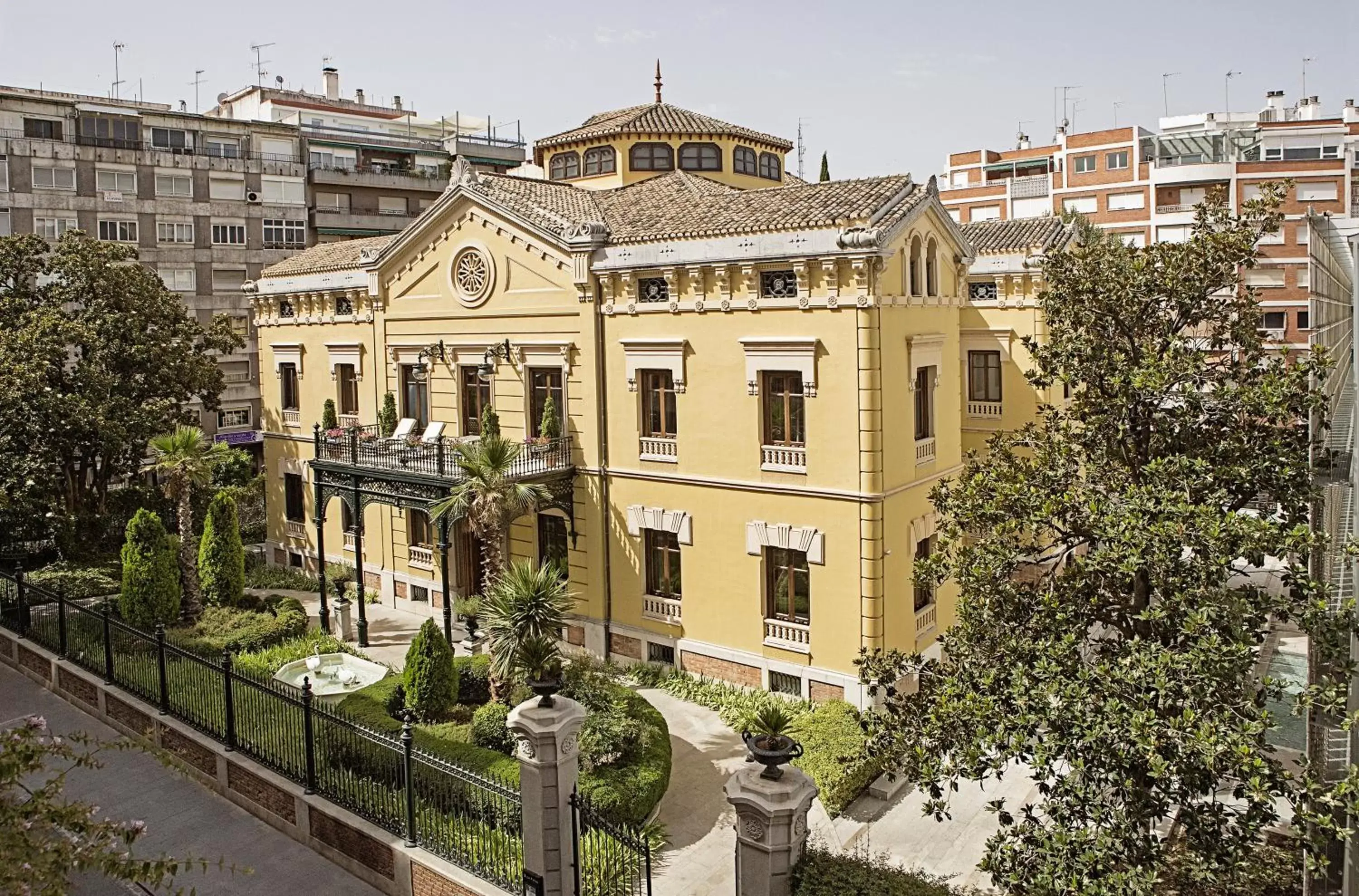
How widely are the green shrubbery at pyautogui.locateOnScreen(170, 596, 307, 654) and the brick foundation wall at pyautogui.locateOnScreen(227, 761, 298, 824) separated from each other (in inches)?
227

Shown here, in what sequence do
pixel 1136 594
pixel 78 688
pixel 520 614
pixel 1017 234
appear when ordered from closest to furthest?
pixel 1136 594
pixel 520 614
pixel 78 688
pixel 1017 234

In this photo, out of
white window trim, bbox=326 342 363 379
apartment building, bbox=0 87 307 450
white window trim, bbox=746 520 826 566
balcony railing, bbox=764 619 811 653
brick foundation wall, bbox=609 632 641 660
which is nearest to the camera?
white window trim, bbox=746 520 826 566

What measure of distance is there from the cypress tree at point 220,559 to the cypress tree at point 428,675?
9828 millimetres

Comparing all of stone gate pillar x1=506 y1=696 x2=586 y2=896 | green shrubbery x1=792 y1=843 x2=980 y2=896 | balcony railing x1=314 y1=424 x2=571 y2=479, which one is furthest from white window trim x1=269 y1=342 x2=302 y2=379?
green shrubbery x1=792 y1=843 x2=980 y2=896

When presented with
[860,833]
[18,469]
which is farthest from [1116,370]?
[18,469]

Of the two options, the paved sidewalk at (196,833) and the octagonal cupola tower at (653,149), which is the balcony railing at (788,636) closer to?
the paved sidewalk at (196,833)

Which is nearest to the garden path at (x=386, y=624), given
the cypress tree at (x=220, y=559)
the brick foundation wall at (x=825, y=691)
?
the cypress tree at (x=220, y=559)

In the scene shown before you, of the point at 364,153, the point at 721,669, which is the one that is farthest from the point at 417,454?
the point at 364,153

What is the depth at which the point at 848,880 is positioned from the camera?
9.66 metres

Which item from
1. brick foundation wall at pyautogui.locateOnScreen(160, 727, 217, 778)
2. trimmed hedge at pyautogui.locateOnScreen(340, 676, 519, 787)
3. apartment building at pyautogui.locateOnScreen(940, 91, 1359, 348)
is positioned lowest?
brick foundation wall at pyautogui.locateOnScreen(160, 727, 217, 778)

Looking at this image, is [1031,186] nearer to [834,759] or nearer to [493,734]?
[834,759]

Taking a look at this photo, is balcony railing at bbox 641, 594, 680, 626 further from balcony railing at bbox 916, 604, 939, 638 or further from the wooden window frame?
balcony railing at bbox 916, 604, 939, 638

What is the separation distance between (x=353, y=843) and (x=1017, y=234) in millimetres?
20332

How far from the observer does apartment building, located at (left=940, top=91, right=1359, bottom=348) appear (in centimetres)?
5438
